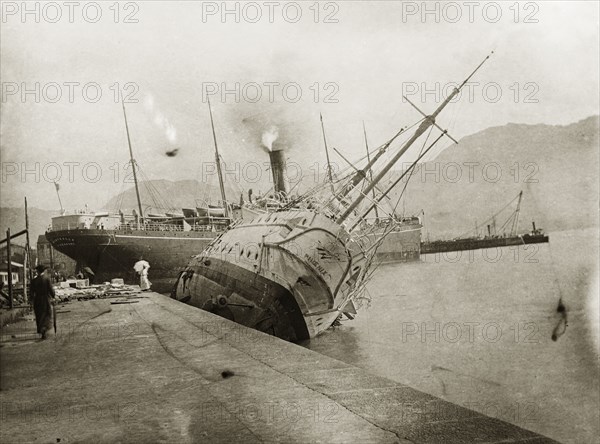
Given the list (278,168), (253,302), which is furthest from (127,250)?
(253,302)

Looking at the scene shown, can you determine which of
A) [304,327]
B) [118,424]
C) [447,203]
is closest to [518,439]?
[118,424]

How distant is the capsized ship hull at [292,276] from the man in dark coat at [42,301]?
5514mm

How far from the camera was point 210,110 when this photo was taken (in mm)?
36250

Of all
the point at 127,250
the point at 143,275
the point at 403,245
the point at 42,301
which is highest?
the point at 42,301

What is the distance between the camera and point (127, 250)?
3114 centimetres

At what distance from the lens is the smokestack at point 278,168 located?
24995mm

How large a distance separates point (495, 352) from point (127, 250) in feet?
81.2

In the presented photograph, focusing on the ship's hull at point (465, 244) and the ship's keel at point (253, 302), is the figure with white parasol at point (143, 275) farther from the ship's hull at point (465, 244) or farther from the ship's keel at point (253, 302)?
the ship's hull at point (465, 244)

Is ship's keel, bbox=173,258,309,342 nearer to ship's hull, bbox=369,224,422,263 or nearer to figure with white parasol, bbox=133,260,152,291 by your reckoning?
figure with white parasol, bbox=133,260,152,291

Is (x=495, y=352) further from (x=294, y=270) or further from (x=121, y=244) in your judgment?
(x=121, y=244)

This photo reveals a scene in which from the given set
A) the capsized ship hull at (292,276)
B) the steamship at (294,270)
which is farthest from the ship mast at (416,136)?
the capsized ship hull at (292,276)

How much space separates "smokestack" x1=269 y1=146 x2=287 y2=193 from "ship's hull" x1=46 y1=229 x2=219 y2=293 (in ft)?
31.3

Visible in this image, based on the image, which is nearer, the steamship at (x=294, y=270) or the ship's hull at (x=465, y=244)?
the steamship at (x=294, y=270)

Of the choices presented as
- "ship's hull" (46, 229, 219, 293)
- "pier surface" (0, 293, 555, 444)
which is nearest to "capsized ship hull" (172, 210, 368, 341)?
"pier surface" (0, 293, 555, 444)
